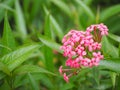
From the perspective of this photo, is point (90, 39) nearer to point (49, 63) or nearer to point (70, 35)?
point (70, 35)

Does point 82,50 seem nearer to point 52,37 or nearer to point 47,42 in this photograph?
point 47,42

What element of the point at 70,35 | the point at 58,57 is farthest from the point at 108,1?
the point at 70,35

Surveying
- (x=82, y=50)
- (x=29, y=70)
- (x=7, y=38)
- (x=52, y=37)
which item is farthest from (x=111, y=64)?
(x=52, y=37)

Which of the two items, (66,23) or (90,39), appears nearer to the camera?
(90,39)

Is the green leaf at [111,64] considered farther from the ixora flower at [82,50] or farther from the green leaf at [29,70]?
the green leaf at [29,70]

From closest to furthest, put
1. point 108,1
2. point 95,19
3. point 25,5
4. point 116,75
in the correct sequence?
point 116,75 < point 95,19 < point 25,5 < point 108,1

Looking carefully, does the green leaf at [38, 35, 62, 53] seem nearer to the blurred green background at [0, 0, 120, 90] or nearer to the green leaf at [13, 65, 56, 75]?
the blurred green background at [0, 0, 120, 90]

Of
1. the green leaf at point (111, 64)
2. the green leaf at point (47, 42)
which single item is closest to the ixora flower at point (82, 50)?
the green leaf at point (111, 64)
